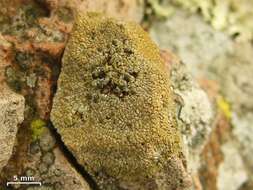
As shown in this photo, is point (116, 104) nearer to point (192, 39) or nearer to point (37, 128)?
point (37, 128)

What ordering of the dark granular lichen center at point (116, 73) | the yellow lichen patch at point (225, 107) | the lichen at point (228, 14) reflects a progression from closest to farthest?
the dark granular lichen center at point (116, 73)
the yellow lichen patch at point (225, 107)
the lichen at point (228, 14)

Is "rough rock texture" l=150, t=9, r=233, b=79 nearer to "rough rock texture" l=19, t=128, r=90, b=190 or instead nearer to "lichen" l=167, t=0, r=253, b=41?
"lichen" l=167, t=0, r=253, b=41

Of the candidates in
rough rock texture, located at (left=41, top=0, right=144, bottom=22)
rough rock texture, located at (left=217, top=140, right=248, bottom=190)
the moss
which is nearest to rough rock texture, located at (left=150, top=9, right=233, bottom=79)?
rough rock texture, located at (left=41, top=0, right=144, bottom=22)

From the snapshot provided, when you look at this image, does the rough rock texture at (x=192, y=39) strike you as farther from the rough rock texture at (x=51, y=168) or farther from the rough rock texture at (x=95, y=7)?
the rough rock texture at (x=51, y=168)

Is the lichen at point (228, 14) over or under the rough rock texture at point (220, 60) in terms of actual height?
over

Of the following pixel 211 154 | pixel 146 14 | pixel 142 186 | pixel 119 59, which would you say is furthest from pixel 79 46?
pixel 146 14

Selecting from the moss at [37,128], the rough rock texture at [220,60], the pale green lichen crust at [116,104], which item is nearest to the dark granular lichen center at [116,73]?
the pale green lichen crust at [116,104]
